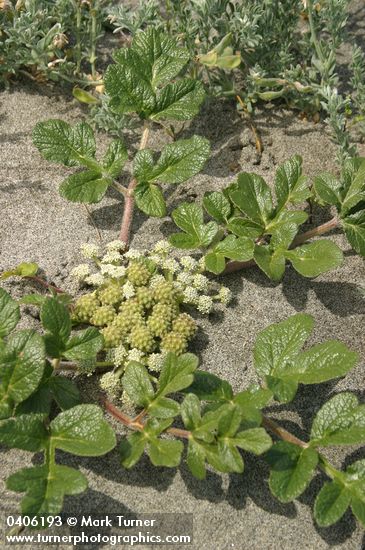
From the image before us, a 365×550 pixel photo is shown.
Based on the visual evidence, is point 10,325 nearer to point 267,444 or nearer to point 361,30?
point 267,444

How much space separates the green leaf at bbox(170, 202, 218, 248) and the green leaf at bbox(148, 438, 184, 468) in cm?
82

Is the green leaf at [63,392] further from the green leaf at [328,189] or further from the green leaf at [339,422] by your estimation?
the green leaf at [328,189]

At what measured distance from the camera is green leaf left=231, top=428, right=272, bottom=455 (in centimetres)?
211

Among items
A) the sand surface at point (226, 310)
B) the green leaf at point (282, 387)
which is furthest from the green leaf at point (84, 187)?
the green leaf at point (282, 387)

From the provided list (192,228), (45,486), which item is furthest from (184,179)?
(45,486)

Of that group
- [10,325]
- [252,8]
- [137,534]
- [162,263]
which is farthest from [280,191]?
[137,534]

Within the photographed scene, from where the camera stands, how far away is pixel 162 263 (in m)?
2.76

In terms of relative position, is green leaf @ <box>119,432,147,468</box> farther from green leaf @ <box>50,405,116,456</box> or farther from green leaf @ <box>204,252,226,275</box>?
green leaf @ <box>204,252,226,275</box>

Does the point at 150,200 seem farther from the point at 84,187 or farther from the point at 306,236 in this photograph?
the point at 306,236

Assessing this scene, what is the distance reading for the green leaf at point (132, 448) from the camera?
2217 mm

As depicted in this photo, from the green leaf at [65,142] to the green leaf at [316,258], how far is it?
876mm

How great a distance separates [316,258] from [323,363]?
469 millimetres

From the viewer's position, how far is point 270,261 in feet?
8.89

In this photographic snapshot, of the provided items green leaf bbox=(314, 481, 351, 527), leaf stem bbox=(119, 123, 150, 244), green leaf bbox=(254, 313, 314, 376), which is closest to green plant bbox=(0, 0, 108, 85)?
leaf stem bbox=(119, 123, 150, 244)
